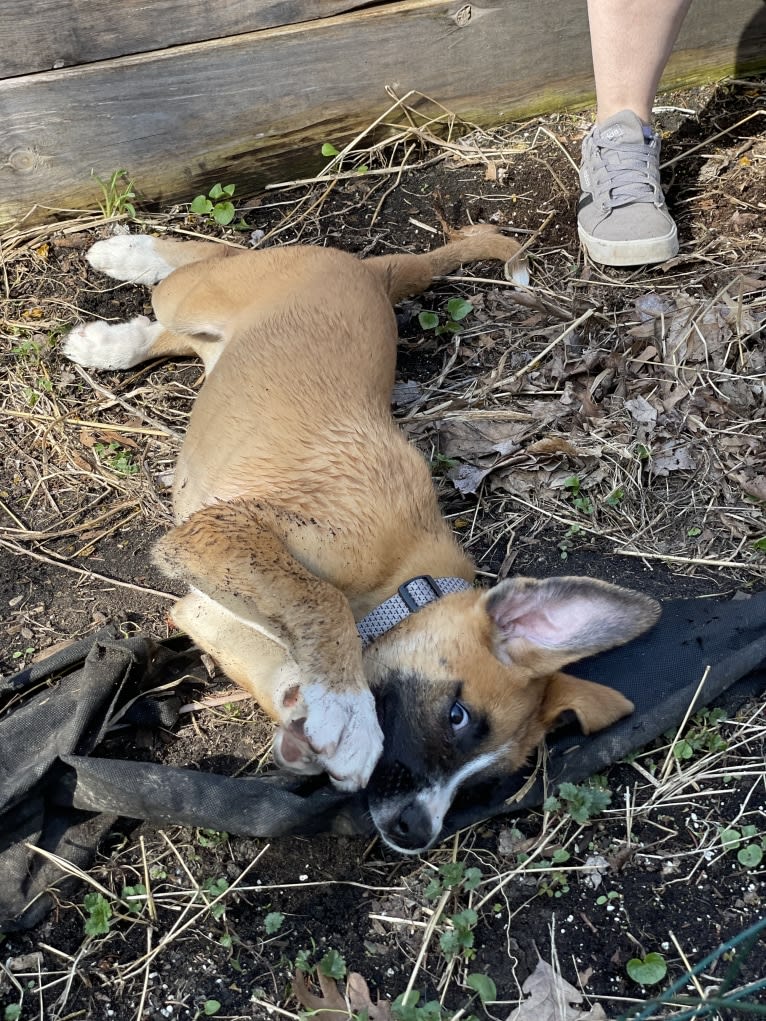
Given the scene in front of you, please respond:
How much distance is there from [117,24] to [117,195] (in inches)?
29.8

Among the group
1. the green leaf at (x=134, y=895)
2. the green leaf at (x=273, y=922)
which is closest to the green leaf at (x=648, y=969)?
the green leaf at (x=273, y=922)

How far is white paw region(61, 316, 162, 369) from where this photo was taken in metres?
4.16

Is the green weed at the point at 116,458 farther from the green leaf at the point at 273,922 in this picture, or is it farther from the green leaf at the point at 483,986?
the green leaf at the point at 483,986

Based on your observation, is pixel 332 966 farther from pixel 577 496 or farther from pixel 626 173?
pixel 626 173

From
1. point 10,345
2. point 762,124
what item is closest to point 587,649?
point 10,345

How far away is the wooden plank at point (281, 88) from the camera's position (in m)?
4.38

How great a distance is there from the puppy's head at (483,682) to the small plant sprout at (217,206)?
8.86 ft

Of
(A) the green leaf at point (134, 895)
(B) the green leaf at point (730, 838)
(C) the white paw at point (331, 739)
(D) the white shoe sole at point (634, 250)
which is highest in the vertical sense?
(D) the white shoe sole at point (634, 250)

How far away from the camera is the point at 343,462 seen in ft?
10.4

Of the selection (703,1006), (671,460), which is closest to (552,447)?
(671,460)

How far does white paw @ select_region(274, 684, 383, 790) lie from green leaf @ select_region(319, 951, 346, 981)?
419 millimetres

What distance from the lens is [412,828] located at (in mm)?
2537

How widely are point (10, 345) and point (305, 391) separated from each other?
1.69 meters

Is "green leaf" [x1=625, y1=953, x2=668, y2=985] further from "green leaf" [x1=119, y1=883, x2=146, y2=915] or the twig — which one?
the twig
